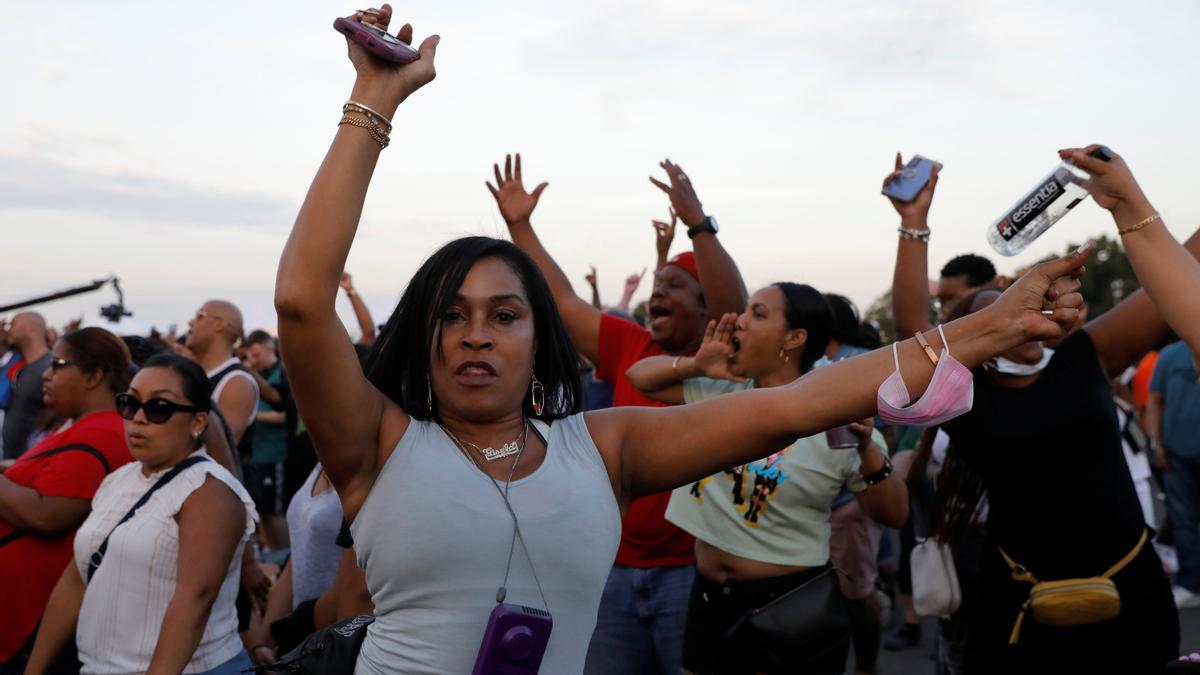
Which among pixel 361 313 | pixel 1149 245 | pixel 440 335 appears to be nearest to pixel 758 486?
pixel 1149 245

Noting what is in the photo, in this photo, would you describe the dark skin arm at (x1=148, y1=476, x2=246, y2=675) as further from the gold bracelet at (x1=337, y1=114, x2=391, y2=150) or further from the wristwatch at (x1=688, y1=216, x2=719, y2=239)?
the wristwatch at (x1=688, y1=216, x2=719, y2=239)

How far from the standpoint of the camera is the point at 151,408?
12.4ft

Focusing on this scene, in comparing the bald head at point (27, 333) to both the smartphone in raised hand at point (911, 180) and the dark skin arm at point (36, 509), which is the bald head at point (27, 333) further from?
the smartphone in raised hand at point (911, 180)

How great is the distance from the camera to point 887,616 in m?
7.66

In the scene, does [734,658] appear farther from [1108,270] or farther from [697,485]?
[1108,270]

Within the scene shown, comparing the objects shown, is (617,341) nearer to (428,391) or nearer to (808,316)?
(808,316)

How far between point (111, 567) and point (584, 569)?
2.15 m

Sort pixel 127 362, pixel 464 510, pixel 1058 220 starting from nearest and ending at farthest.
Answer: pixel 464 510 → pixel 1058 220 → pixel 127 362

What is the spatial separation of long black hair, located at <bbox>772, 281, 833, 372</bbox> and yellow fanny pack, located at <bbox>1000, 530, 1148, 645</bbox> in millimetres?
1212

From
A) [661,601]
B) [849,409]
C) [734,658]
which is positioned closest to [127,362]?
[661,601]

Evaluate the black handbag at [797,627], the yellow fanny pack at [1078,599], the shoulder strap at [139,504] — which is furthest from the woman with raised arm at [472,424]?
the yellow fanny pack at [1078,599]

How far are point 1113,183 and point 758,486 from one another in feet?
5.49

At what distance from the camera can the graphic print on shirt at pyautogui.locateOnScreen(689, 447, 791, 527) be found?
3834 mm

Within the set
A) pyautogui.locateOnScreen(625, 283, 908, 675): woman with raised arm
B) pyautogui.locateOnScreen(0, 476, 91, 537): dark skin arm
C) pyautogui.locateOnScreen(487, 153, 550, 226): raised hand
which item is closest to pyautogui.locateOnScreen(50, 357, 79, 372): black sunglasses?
pyautogui.locateOnScreen(0, 476, 91, 537): dark skin arm
